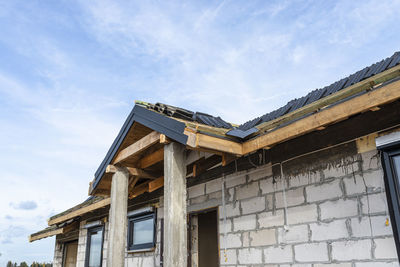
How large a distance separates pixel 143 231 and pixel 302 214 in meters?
4.22

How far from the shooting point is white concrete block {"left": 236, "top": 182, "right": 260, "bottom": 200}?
5062 millimetres

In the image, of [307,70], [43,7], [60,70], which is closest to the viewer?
[43,7]

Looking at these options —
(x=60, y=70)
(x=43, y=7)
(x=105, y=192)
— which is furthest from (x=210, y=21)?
(x=60, y=70)

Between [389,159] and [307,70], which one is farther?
[307,70]

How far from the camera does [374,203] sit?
3.67m

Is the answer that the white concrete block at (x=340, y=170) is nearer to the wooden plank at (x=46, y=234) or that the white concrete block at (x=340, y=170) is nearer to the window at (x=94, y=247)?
the window at (x=94, y=247)

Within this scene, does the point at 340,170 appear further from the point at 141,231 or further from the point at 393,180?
the point at 141,231

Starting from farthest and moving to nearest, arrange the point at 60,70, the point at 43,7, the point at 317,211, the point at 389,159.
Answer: the point at 60,70
the point at 43,7
the point at 317,211
the point at 389,159

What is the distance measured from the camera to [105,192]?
22.9 feet

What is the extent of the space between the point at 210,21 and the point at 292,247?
5.18 metres

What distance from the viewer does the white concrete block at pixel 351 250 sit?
3.65 m

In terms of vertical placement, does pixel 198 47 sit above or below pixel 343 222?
above

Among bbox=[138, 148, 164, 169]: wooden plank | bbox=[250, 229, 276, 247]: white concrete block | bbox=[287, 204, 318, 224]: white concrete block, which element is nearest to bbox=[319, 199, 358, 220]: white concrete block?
bbox=[287, 204, 318, 224]: white concrete block

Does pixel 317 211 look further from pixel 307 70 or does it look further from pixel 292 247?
pixel 307 70
